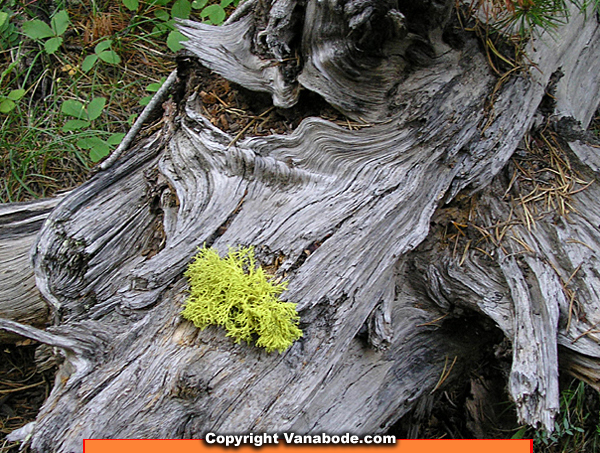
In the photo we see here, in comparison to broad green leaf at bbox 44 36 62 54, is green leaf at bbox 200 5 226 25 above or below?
above

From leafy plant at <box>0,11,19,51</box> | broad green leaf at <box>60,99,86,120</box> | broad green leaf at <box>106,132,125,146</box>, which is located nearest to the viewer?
broad green leaf at <box>106,132,125,146</box>

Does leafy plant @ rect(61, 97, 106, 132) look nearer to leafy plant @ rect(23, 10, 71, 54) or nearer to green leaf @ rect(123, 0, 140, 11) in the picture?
leafy plant @ rect(23, 10, 71, 54)

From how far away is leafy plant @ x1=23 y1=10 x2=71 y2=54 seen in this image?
167 inches

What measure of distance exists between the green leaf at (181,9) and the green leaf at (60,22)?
98 cm

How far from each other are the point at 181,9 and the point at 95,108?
1229mm

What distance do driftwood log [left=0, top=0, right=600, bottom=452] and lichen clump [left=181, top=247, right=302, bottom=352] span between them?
3.5 inches

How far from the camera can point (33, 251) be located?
9.11ft

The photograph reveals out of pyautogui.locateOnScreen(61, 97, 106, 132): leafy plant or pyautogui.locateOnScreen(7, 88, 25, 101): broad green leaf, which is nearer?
pyautogui.locateOnScreen(61, 97, 106, 132): leafy plant

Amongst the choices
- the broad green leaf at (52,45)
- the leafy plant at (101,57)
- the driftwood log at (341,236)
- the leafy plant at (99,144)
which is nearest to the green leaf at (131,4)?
the leafy plant at (101,57)

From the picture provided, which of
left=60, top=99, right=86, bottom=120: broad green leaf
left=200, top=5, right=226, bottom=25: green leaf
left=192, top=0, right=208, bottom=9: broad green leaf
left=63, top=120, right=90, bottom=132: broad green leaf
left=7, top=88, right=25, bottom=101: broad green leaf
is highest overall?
left=200, top=5, right=226, bottom=25: green leaf

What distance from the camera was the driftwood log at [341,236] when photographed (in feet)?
7.62

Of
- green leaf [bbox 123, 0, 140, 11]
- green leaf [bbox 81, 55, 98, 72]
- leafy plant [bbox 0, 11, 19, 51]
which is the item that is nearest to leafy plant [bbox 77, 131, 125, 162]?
green leaf [bbox 81, 55, 98, 72]

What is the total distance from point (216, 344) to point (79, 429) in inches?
28.0

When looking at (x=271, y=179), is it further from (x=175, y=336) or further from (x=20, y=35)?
(x=20, y=35)
